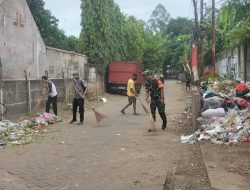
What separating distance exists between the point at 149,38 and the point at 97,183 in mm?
53918

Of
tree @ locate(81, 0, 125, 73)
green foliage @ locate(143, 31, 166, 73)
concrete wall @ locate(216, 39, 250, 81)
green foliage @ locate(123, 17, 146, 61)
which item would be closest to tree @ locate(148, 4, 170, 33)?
green foliage @ locate(143, 31, 166, 73)

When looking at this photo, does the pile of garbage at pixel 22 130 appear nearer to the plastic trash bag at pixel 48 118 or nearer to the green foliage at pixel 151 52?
the plastic trash bag at pixel 48 118

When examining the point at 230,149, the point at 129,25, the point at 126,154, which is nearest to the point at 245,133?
the point at 230,149

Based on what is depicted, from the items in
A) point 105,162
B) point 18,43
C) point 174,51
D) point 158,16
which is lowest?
point 105,162

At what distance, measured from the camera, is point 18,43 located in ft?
71.3

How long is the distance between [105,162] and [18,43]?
13.5m

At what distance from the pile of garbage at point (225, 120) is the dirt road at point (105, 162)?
58 cm

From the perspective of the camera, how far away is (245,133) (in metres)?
10.9

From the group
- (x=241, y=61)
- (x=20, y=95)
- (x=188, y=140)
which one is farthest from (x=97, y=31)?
(x=188, y=140)

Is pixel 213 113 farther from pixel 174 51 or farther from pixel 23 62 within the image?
pixel 174 51

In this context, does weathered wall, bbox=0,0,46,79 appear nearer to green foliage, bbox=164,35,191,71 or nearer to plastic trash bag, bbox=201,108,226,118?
plastic trash bag, bbox=201,108,226,118

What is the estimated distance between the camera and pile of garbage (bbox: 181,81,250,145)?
1103 cm

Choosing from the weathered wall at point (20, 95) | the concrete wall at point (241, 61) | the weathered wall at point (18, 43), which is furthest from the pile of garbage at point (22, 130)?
the concrete wall at point (241, 61)

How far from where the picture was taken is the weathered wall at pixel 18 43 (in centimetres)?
2020
